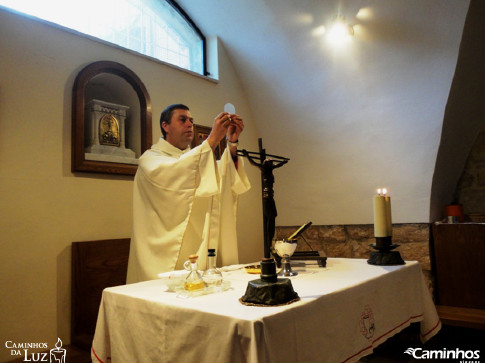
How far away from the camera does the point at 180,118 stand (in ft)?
7.60

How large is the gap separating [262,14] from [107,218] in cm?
235

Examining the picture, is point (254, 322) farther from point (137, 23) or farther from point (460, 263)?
point (137, 23)

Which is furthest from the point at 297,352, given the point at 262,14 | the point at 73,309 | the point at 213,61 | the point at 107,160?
→ the point at 213,61

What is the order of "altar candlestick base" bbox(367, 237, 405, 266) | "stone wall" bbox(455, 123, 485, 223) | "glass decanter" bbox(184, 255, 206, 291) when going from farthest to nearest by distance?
"stone wall" bbox(455, 123, 485, 223)
"altar candlestick base" bbox(367, 237, 405, 266)
"glass decanter" bbox(184, 255, 206, 291)

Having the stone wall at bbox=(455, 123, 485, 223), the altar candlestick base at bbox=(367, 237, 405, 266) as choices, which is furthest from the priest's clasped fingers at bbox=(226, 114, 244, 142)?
the stone wall at bbox=(455, 123, 485, 223)

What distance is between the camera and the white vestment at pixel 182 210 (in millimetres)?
1870

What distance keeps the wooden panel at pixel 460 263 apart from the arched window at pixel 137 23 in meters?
3.00

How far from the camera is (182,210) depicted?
1.92 metres

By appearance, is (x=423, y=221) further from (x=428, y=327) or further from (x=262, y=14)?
(x=262, y=14)

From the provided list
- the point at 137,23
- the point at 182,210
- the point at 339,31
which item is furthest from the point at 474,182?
the point at 137,23

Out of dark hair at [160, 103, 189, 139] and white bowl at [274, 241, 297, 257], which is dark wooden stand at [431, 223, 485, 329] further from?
dark hair at [160, 103, 189, 139]

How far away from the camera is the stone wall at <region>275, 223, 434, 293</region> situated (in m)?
3.33

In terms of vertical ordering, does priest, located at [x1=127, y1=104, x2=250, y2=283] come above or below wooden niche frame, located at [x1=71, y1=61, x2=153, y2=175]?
below

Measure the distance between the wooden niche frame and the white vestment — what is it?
828mm
